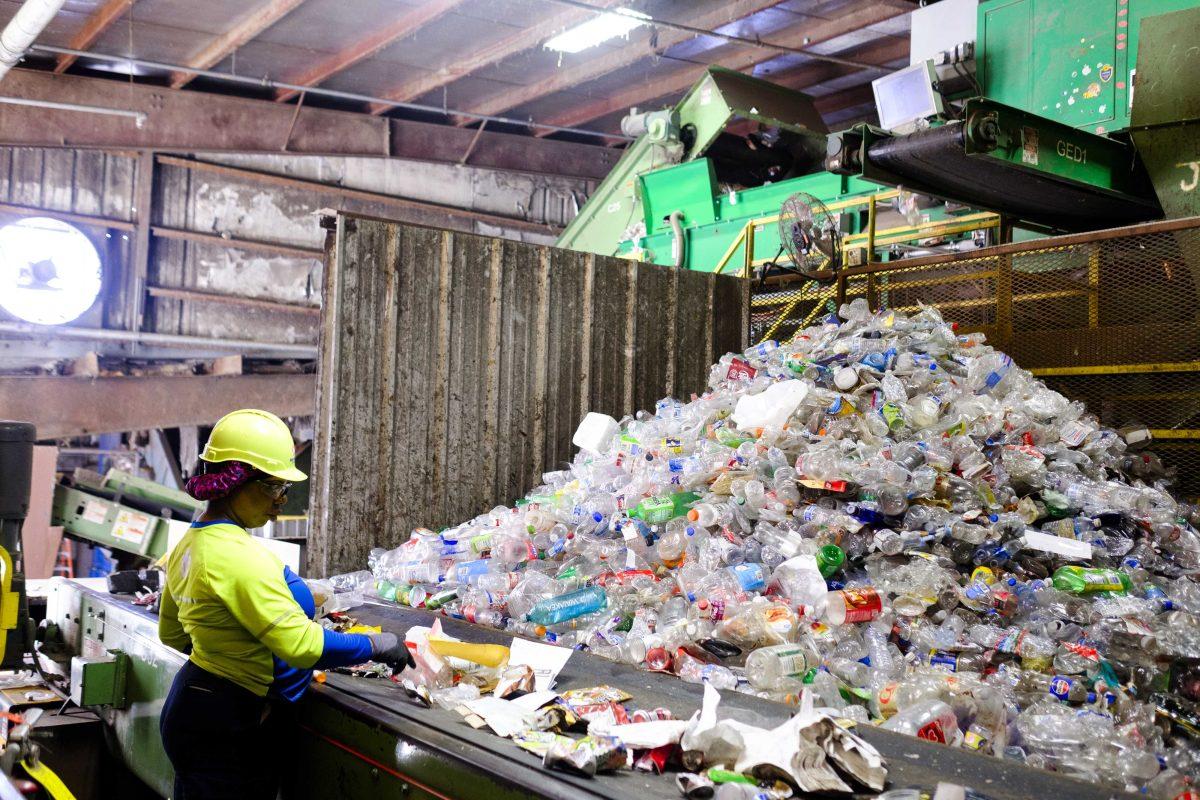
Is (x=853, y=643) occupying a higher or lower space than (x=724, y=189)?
lower

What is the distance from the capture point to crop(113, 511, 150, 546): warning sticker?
7.95 m

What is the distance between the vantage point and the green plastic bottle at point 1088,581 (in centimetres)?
383

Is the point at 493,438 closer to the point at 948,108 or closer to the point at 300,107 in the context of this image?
the point at 948,108

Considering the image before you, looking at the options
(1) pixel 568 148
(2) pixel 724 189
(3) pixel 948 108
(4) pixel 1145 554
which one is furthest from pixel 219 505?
(1) pixel 568 148

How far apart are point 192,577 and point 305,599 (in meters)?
0.45

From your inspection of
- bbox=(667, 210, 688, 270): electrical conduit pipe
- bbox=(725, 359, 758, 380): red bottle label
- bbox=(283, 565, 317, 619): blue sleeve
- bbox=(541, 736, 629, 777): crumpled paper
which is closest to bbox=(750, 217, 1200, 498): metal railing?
bbox=(725, 359, 758, 380): red bottle label

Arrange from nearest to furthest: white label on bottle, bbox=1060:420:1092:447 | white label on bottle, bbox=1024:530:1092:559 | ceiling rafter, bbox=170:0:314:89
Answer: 1. white label on bottle, bbox=1024:530:1092:559
2. white label on bottle, bbox=1060:420:1092:447
3. ceiling rafter, bbox=170:0:314:89

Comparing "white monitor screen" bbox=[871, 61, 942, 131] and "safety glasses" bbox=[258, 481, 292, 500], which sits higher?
"white monitor screen" bbox=[871, 61, 942, 131]

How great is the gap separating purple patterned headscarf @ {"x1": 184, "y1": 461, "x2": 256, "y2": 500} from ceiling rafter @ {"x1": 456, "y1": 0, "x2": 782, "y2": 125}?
25.5ft

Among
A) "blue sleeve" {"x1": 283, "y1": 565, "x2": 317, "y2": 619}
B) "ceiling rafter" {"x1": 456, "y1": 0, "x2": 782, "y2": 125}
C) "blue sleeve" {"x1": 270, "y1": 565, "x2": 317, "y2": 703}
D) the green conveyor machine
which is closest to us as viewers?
the green conveyor machine

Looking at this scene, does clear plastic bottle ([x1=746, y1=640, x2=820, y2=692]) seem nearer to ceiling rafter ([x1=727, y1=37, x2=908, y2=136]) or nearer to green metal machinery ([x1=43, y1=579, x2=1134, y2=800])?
green metal machinery ([x1=43, y1=579, x2=1134, y2=800])

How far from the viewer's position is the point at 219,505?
275cm

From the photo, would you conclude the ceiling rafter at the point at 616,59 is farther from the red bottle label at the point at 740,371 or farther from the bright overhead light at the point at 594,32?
the red bottle label at the point at 740,371

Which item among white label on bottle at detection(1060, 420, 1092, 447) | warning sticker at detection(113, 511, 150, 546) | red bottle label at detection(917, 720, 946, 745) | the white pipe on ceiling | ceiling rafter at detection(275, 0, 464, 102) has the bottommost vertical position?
warning sticker at detection(113, 511, 150, 546)
